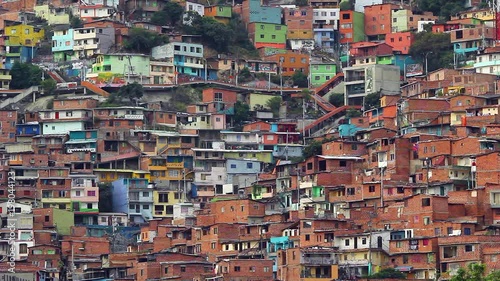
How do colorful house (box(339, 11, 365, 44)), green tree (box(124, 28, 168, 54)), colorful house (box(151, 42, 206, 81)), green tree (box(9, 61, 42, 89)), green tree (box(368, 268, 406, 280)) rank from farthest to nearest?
colorful house (box(339, 11, 365, 44))
green tree (box(124, 28, 168, 54))
colorful house (box(151, 42, 206, 81))
green tree (box(9, 61, 42, 89))
green tree (box(368, 268, 406, 280))

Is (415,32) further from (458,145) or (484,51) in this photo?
(458,145)

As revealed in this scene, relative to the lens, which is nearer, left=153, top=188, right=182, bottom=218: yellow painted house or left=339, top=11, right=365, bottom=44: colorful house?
left=153, top=188, right=182, bottom=218: yellow painted house

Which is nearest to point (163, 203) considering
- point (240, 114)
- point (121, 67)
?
point (240, 114)

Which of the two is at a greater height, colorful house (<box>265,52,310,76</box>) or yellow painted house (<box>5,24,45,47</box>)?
yellow painted house (<box>5,24,45,47</box>)

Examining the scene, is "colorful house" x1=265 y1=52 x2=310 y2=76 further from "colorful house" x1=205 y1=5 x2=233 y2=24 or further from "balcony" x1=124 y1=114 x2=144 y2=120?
"balcony" x1=124 y1=114 x2=144 y2=120

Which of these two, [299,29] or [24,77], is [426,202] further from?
[299,29]

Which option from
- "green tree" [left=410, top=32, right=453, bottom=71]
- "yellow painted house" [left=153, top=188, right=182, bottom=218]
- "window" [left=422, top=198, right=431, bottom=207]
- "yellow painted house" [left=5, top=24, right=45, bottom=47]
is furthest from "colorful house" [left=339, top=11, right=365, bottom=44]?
"window" [left=422, top=198, right=431, bottom=207]

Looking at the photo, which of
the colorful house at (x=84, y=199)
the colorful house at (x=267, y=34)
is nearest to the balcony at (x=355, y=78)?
the colorful house at (x=267, y=34)

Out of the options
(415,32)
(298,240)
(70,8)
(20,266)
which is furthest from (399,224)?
(70,8)
